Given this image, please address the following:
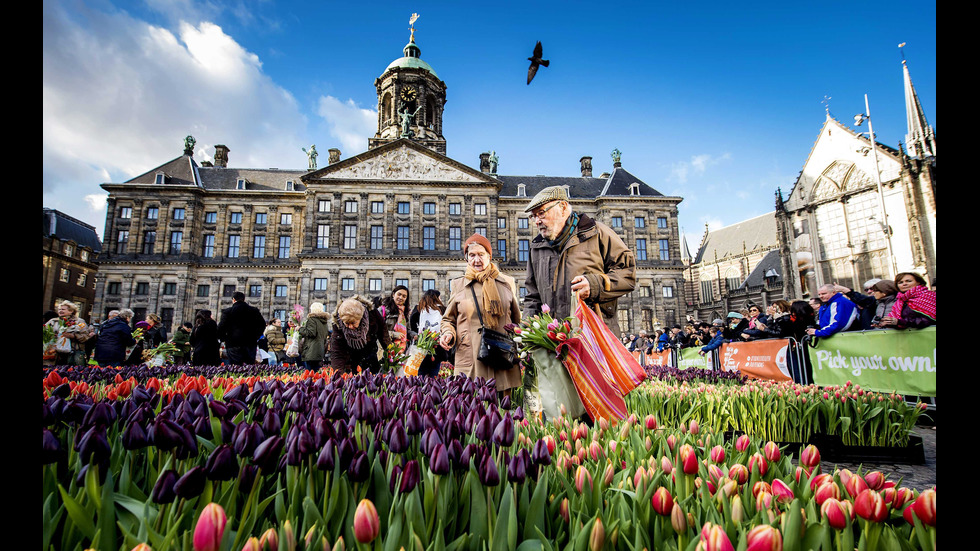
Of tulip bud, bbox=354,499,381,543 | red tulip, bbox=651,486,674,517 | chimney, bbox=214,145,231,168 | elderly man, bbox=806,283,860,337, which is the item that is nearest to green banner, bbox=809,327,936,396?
elderly man, bbox=806,283,860,337

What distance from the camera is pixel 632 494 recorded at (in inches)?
55.2

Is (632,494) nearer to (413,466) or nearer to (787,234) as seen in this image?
(413,466)

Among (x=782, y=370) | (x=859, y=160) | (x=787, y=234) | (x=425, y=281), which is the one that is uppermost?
(x=859, y=160)

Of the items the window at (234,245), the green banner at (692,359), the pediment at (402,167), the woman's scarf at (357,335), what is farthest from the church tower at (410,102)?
the woman's scarf at (357,335)

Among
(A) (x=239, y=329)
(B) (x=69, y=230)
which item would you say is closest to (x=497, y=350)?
(A) (x=239, y=329)

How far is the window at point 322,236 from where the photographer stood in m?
41.5

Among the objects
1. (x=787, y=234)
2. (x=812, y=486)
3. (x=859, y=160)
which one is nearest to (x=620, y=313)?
(x=787, y=234)

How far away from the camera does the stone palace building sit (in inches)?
1618

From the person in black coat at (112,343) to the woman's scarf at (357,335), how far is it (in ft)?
19.6

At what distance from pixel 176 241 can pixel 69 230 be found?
825 inches

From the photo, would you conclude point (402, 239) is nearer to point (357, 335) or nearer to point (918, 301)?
point (357, 335)

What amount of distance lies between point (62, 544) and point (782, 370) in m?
9.96

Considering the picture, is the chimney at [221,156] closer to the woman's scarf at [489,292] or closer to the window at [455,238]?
the window at [455,238]

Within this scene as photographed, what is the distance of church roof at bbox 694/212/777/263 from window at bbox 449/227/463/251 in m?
35.6
